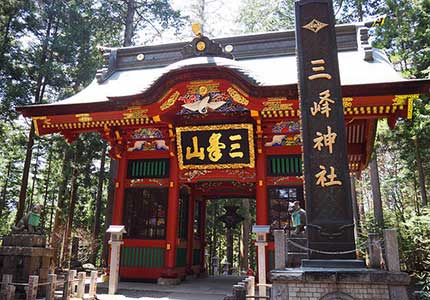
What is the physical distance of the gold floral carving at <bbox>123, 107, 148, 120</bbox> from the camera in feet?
31.5

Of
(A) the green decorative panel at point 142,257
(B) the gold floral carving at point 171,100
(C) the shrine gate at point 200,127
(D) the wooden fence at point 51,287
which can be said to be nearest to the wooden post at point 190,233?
(C) the shrine gate at point 200,127

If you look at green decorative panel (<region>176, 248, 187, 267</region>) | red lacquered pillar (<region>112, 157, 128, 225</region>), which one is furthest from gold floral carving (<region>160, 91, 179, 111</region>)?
green decorative panel (<region>176, 248, 187, 267</region>)

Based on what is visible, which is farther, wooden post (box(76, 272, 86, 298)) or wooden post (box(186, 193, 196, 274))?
wooden post (box(186, 193, 196, 274))

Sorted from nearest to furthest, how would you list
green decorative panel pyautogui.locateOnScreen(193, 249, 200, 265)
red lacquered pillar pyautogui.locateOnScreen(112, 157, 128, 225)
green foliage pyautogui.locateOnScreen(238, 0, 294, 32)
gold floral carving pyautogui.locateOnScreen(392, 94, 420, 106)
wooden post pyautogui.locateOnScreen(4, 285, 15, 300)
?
wooden post pyautogui.locateOnScreen(4, 285, 15, 300) → gold floral carving pyautogui.locateOnScreen(392, 94, 420, 106) → red lacquered pillar pyautogui.locateOnScreen(112, 157, 128, 225) → green decorative panel pyautogui.locateOnScreen(193, 249, 200, 265) → green foliage pyautogui.locateOnScreen(238, 0, 294, 32)

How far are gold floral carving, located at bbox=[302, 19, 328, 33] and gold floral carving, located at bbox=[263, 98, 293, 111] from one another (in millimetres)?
2673

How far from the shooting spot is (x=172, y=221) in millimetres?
9930

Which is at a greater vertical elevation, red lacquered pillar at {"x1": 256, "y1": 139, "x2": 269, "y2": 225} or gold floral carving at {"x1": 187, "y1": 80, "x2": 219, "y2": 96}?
gold floral carving at {"x1": 187, "y1": 80, "x2": 219, "y2": 96}

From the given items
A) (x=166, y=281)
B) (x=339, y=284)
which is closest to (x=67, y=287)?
(x=166, y=281)

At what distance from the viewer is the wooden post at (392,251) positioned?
477cm

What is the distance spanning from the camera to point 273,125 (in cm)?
1001

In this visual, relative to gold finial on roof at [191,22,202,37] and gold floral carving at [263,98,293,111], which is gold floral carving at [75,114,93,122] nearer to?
gold finial on roof at [191,22,202,37]

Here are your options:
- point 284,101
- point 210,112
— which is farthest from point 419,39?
point 210,112

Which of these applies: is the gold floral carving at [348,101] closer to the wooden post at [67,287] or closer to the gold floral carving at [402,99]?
the gold floral carving at [402,99]

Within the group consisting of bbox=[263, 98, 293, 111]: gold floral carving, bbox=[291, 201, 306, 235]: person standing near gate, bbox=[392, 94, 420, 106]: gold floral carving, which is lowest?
bbox=[291, 201, 306, 235]: person standing near gate
